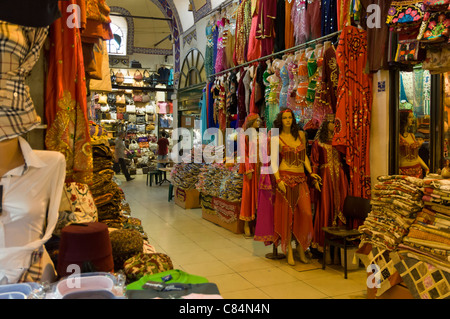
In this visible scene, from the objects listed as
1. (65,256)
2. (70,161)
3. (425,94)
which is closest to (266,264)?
(425,94)

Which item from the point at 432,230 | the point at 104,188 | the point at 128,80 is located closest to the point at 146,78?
the point at 128,80

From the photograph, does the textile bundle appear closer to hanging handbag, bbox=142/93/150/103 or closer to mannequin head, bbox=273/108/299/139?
mannequin head, bbox=273/108/299/139

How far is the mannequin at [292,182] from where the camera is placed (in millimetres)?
4484

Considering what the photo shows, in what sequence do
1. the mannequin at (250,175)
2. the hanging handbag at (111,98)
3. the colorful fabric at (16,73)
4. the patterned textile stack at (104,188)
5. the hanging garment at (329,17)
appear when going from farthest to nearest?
the hanging handbag at (111,98) → the mannequin at (250,175) → the hanging garment at (329,17) → the patterned textile stack at (104,188) → the colorful fabric at (16,73)

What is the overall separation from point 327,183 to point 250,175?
119cm

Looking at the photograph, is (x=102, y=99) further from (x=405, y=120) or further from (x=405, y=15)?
(x=405, y=15)

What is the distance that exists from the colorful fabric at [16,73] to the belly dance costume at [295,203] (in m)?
3.24

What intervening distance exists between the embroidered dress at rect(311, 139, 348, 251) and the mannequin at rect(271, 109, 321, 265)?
132 millimetres

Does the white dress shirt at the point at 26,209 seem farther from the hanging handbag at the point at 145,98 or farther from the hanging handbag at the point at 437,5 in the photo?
the hanging handbag at the point at 145,98

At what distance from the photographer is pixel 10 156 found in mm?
1586

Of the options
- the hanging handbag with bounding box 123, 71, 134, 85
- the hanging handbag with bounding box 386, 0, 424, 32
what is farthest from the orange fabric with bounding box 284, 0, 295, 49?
the hanging handbag with bounding box 123, 71, 134, 85

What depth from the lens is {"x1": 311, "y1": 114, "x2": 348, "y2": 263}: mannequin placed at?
4.55m

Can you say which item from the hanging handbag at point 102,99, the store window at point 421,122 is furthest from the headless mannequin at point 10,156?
the hanging handbag at point 102,99

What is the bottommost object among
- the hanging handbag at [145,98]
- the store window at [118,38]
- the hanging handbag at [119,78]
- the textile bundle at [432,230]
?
the textile bundle at [432,230]
